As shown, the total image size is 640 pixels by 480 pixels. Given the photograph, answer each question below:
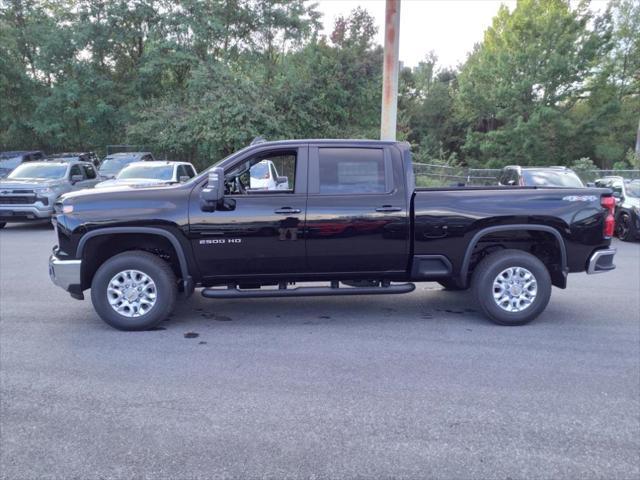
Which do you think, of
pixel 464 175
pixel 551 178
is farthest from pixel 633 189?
pixel 464 175

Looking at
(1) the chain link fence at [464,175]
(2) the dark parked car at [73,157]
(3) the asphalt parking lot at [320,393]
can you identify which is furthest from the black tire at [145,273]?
(1) the chain link fence at [464,175]

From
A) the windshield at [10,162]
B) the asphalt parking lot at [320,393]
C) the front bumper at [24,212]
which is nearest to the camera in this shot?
the asphalt parking lot at [320,393]

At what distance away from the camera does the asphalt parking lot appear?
3.05 metres

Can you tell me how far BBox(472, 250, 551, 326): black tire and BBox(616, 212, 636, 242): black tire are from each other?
8376 millimetres

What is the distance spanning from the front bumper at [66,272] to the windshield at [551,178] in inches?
445

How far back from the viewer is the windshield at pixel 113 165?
17812 mm

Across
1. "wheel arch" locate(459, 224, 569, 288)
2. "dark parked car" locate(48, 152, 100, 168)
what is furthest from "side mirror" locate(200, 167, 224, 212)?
"dark parked car" locate(48, 152, 100, 168)

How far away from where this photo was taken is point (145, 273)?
5.34 metres

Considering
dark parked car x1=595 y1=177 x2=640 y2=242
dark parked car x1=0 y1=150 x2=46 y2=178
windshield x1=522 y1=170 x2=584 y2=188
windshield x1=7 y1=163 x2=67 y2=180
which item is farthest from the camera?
dark parked car x1=0 y1=150 x2=46 y2=178

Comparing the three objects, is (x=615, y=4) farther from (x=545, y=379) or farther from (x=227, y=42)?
(x=545, y=379)

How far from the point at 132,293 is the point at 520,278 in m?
4.21

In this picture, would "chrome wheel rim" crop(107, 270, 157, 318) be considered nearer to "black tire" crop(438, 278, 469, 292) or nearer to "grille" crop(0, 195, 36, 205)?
"black tire" crop(438, 278, 469, 292)

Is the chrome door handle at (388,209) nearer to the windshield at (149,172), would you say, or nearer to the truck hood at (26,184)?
the windshield at (149,172)

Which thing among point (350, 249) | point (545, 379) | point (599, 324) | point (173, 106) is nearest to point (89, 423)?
point (350, 249)
